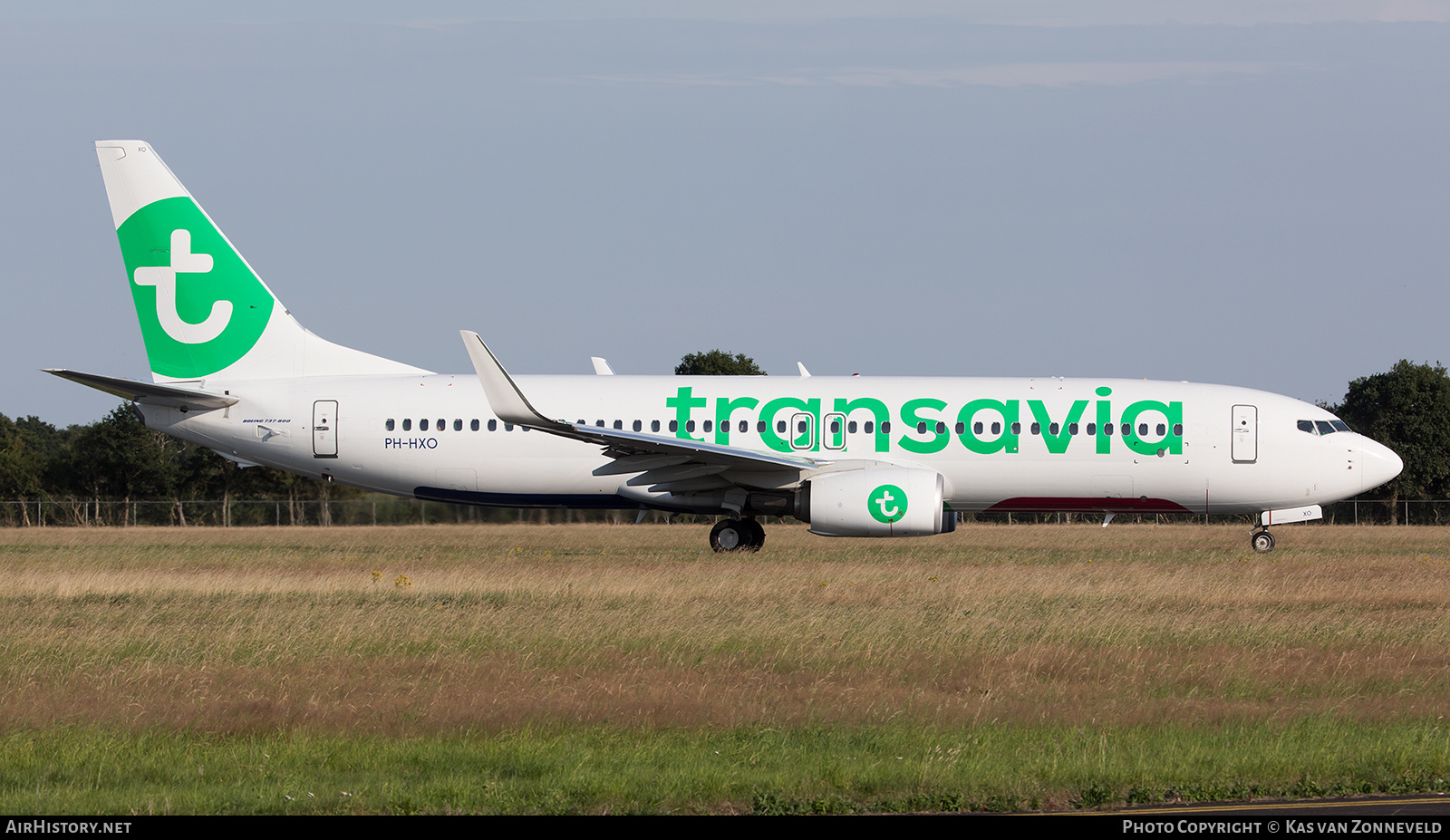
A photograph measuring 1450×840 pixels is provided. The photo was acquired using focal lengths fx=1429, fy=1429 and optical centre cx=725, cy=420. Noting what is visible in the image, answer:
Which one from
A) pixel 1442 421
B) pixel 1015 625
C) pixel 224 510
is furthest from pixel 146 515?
pixel 1442 421

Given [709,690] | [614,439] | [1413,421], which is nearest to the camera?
[709,690]

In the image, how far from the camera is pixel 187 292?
28266 mm

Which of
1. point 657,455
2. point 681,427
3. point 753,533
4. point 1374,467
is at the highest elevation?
point 681,427

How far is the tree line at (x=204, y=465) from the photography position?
5769 cm

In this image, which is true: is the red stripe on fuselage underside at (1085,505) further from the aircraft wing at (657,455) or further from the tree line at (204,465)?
the tree line at (204,465)

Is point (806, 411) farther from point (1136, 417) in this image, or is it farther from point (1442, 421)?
point (1442, 421)

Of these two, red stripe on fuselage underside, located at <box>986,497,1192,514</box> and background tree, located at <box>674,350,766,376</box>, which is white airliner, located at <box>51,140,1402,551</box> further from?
background tree, located at <box>674,350,766,376</box>

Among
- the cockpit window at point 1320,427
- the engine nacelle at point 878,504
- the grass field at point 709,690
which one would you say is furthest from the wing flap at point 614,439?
the cockpit window at point 1320,427

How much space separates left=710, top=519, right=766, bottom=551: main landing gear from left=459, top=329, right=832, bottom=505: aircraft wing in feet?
2.81

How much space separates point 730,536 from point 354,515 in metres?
21.0

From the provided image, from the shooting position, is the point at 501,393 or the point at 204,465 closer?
the point at 501,393

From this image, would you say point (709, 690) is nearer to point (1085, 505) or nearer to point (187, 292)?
point (1085, 505)

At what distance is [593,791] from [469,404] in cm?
2036

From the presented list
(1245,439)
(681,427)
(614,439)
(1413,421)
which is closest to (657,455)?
(614,439)
